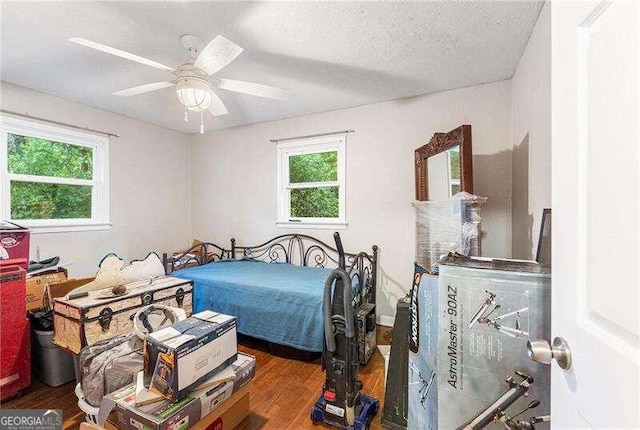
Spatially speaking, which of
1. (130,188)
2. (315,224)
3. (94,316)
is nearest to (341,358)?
(94,316)

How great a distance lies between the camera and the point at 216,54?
151 centimetres

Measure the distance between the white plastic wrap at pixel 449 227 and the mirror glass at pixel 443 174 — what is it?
152 mm

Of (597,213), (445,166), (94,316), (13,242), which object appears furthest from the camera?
(445,166)

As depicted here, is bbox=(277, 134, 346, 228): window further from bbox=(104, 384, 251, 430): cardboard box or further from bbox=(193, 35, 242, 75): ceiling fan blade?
bbox=(104, 384, 251, 430): cardboard box

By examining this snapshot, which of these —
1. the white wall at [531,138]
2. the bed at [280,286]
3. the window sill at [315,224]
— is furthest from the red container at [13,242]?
the white wall at [531,138]

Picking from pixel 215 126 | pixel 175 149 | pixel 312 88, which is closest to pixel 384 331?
pixel 312 88

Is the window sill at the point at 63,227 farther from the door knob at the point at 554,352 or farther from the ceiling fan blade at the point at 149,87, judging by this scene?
the door knob at the point at 554,352

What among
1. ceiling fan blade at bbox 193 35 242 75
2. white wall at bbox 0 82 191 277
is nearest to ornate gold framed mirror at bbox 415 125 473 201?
ceiling fan blade at bbox 193 35 242 75

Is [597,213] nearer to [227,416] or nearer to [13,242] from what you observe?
[227,416]

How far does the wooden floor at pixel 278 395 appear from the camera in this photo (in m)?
1.61

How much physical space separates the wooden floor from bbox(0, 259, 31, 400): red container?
0.37ft

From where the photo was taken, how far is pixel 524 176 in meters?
2.02

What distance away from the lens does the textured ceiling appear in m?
1.57

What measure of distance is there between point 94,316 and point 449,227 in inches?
91.3
